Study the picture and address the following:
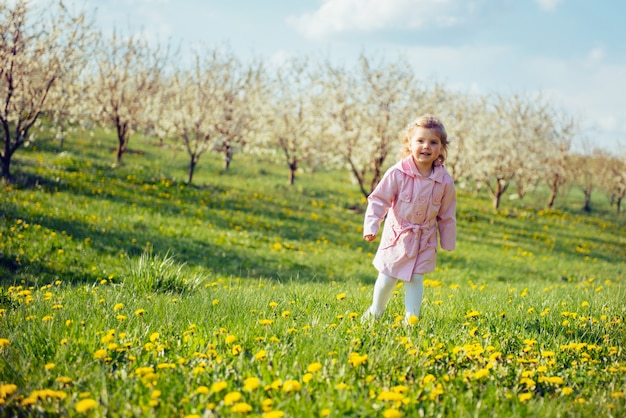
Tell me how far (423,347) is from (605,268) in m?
11.8

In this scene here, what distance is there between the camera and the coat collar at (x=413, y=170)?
4160mm

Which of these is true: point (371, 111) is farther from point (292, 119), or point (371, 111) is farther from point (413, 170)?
point (413, 170)

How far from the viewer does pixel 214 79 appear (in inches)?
826

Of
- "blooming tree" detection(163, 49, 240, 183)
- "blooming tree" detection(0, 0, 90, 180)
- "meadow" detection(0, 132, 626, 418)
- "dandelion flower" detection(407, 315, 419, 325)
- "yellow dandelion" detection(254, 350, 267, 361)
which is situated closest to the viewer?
"meadow" detection(0, 132, 626, 418)

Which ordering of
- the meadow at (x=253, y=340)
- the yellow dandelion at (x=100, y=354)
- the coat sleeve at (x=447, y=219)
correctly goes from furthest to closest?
the coat sleeve at (x=447, y=219) → the yellow dandelion at (x=100, y=354) → the meadow at (x=253, y=340)

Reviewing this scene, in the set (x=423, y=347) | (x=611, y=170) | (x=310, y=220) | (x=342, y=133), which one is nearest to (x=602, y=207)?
(x=611, y=170)

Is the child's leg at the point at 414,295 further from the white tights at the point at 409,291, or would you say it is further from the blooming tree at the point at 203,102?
the blooming tree at the point at 203,102

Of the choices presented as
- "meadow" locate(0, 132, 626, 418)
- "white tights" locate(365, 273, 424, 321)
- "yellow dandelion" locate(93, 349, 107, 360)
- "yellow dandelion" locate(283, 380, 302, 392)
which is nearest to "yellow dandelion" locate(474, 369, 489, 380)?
"meadow" locate(0, 132, 626, 418)

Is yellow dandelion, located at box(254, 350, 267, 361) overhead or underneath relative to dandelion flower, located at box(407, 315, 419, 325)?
underneath

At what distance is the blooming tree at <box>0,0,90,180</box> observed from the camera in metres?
11.4

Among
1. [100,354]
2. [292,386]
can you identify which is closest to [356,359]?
[292,386]

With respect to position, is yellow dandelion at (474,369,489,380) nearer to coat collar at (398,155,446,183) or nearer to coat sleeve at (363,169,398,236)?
coat sleeve at (363,169,398,236)

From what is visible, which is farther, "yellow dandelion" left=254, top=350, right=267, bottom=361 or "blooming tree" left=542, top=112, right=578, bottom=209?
"blooming tree" left=542, top=112, right=578, bottom=209

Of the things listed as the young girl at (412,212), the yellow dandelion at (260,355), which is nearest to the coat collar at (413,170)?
the young girl at (412,212)
